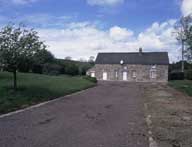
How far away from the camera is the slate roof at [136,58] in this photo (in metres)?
55.5

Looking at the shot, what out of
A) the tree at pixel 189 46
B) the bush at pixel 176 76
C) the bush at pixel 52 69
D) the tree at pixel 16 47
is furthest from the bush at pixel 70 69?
the tree at pixel 16 47

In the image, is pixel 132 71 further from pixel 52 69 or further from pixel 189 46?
pixel 189 46

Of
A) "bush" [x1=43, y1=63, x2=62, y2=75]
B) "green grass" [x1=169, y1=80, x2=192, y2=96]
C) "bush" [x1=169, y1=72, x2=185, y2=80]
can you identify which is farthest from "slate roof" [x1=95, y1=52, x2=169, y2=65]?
"green grass" [x1=169, y1=80, x2=192, y2=96]

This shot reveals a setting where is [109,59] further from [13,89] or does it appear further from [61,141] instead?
[61,141]

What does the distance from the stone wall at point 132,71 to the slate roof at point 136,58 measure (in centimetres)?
91

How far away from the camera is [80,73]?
57.1m

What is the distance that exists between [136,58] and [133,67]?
2.42m

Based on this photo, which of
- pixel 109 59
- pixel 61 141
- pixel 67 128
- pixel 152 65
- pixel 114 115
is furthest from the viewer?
pixel 109 59

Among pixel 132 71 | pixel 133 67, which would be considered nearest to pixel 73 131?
pixel 132 71

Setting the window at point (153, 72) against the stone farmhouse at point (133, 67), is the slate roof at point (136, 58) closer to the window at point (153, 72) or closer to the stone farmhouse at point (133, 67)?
the stone farmhouse at point (133, 67)

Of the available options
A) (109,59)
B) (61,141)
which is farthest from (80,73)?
(61,141)

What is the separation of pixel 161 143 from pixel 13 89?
10.8m

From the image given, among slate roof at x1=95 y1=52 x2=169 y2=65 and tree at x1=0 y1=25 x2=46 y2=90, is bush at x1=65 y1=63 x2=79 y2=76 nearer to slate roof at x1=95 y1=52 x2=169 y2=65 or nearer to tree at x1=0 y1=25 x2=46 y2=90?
slate roof at x1=95 y1=52 x2=169 y2=65

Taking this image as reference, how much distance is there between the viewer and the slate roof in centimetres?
5553
